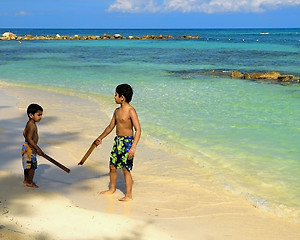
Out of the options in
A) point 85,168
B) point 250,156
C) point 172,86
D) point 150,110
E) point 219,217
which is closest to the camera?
point 219,217

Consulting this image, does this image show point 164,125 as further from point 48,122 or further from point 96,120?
point 48,122

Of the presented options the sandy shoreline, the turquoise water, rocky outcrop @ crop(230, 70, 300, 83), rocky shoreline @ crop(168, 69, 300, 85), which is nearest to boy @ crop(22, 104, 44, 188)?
the sandy shoreline

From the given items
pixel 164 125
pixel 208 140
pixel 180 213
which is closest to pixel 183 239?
pixel 180 213

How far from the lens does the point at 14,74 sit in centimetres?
2052

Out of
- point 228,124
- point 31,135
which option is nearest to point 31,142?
point 31,135

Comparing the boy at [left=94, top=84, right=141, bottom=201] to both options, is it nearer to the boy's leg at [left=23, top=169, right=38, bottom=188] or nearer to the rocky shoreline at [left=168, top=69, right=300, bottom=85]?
the boy's leg at [left=23, top=169, right=38, bottom=188]

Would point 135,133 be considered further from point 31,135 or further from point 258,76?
point 258,76

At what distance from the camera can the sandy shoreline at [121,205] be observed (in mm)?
4094

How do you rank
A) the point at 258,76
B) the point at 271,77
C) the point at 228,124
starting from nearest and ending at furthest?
the point at 228,124 < the point at 271,77 < the point at 258,76

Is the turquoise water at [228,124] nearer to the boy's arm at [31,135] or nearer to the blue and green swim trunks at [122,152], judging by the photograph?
the blue and green swim trunks at [122,152]

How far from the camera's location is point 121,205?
15.8ft

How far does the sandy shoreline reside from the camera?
13.4 ft

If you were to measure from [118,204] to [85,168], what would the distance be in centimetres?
151

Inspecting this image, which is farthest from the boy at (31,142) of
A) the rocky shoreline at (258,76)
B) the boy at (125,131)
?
the rocky shoreline at (258,76)
